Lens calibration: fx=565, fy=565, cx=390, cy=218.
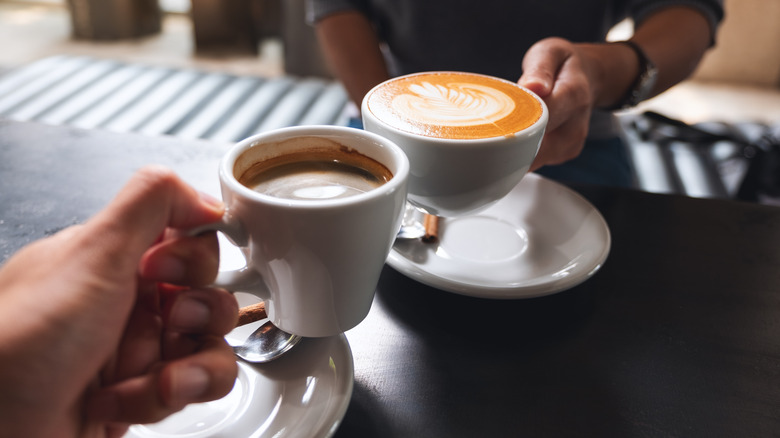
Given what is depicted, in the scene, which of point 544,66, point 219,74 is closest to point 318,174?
point 544,66

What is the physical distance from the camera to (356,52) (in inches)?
48.8

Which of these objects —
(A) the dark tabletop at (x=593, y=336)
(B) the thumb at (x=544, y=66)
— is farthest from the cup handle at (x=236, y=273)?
(B) the thumb at (x=544, y=66)

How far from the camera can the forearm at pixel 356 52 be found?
1235mm

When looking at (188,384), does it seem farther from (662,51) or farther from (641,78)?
(662,51)

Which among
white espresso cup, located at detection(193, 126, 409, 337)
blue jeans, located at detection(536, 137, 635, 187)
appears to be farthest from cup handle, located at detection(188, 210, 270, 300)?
blue jeans, located at detection(536, 137, 635, 187)

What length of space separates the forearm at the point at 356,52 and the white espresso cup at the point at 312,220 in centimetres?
75

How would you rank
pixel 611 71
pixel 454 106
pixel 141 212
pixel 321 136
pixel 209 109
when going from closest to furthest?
pixel 141 212 → pixel 321 136 → pixel 454 106 → pixel 611 71 → pixel 209 109

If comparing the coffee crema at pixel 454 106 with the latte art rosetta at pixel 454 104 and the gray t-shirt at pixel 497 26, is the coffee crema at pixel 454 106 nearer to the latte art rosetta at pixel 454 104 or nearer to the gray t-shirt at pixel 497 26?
the latte art rosetta at pixel 454 104

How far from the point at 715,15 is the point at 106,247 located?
1264mm

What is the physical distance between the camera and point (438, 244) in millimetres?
716

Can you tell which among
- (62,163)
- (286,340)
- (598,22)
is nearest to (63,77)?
(62,163)

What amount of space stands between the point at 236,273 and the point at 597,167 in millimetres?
902

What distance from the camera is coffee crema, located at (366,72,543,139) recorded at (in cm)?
59

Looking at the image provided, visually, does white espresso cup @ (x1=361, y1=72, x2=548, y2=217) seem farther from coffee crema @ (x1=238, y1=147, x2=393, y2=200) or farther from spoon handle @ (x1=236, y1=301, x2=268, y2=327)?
spoon handle @ (x1=236, y1=301, x2=268, y2=327)
